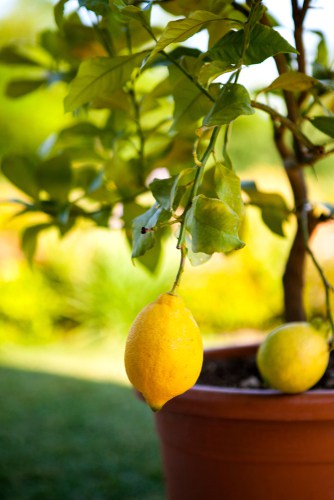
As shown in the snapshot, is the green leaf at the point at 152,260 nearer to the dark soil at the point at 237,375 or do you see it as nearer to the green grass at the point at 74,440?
the dark soil at the point at 237,375

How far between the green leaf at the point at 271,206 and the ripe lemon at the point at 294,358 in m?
0.17

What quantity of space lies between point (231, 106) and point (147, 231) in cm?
13

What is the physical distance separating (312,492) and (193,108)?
18.6 inches

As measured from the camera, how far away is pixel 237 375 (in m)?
0.99

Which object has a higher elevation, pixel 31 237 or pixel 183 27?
pixel 183 27

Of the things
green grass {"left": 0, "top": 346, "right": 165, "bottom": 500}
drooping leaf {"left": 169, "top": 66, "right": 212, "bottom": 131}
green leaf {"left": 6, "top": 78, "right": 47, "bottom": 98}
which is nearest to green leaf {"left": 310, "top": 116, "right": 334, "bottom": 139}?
drooping leaf {"left": 169, "top": 66, "right": 212, "bottom": 131}

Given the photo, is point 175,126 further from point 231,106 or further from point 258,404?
point 258,404

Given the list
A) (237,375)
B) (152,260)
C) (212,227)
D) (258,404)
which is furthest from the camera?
(237,375)

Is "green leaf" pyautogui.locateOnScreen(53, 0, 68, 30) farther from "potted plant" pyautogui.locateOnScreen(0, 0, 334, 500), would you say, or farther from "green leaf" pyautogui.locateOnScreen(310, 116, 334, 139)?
"green leaf" pyautogui.locateOnScreen(310, 116, 334, 139)

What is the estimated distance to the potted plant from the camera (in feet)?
1.81

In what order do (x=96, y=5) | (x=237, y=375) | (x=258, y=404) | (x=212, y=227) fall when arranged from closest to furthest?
(x=212, y=227)
(x=96, y=5)
(x=258, y=404)
(x=237, y=375)

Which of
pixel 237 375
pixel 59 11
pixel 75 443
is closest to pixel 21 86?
pixel 59 11

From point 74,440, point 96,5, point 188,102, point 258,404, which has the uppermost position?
point 96,5

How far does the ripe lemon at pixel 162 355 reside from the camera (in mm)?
540
